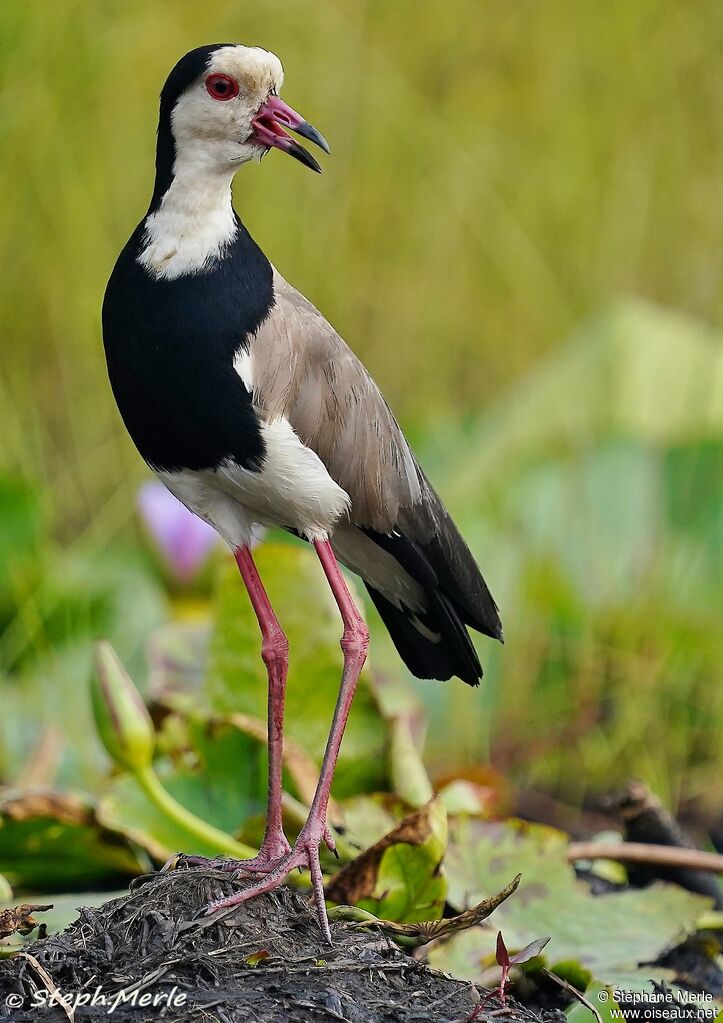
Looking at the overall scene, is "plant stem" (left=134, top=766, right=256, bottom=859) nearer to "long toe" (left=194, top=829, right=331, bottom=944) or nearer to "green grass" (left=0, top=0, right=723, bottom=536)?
"long toe" (left=194, top=829, right=331, bottom=944)

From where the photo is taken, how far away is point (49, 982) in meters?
1.99

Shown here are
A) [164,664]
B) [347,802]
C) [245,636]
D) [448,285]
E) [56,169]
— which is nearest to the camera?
[347,802]

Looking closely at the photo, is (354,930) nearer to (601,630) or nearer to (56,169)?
(601,630)

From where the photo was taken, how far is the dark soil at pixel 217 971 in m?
1.98

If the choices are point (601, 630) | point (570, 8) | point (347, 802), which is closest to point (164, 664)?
point (347, 802)

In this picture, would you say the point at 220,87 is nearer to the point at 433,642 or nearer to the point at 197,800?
the point at 433,642

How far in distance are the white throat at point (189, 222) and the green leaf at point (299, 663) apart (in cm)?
88

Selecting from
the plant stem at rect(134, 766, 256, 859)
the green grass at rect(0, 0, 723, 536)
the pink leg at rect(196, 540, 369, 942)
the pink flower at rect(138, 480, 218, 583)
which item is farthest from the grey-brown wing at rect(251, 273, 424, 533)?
the green grass at rect(0, 0, 723, 536)

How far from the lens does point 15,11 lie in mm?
4238

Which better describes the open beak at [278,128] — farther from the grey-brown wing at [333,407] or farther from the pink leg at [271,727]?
the pink leg at [271,727]

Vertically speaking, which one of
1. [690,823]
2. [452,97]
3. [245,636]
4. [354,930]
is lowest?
[690,823]

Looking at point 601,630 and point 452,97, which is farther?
point 452,97

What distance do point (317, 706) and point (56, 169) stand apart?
2.48 metres

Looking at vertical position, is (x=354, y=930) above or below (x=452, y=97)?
below
